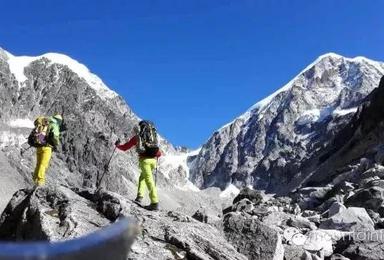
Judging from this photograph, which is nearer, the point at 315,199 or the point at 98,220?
the point at 98,220

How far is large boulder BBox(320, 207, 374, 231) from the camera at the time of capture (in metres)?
17.7

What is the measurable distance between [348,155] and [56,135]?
369 feet

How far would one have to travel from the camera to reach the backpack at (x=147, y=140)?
46.2 ft

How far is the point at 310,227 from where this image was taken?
18.8 meters

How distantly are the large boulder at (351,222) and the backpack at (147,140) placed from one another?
22.7ft

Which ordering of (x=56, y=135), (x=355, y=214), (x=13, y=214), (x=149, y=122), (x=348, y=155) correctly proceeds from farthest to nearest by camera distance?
(x=348, y=155) < (x=355, y=214) < (x=56, y=135) < (x=149, y=122) < (x=13, y=214)

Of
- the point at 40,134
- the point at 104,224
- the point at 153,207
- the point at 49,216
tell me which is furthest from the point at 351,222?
the point at 49,216

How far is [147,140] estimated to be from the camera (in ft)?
46.2

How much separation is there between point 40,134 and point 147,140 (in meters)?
3.02

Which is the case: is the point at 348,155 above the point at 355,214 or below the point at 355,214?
above

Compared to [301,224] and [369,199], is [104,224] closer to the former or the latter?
[301,224]

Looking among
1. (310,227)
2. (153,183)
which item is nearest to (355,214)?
(310,227)

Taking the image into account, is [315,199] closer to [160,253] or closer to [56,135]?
[56,135]

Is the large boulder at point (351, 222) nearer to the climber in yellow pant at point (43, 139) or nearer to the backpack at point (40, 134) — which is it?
the climber in yellow pant at point (43, 139)
